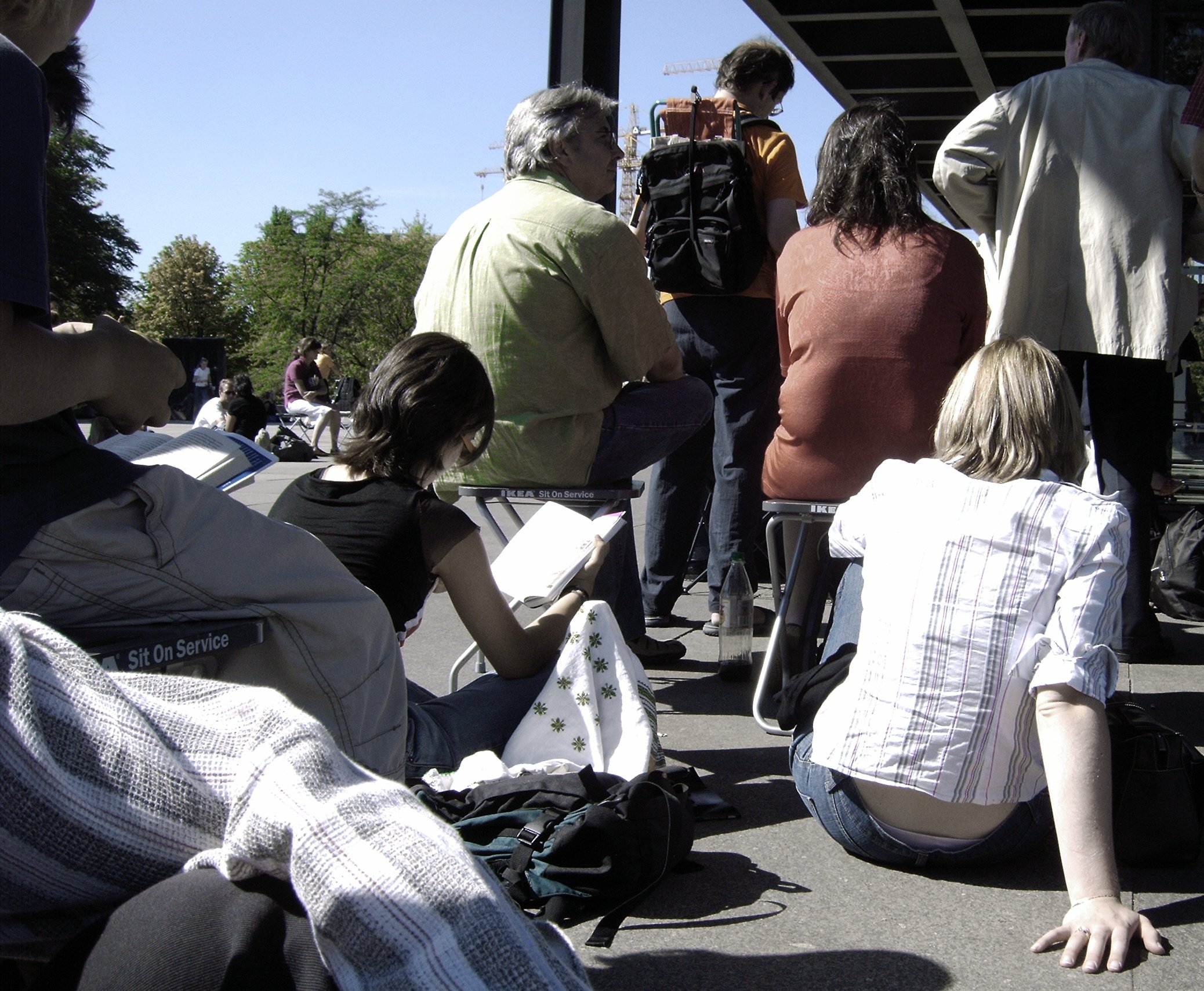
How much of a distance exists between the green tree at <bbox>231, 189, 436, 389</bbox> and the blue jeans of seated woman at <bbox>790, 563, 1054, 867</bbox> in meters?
56.5

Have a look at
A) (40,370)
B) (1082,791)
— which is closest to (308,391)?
(1082,791)

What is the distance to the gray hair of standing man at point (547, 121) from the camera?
4.24 meters

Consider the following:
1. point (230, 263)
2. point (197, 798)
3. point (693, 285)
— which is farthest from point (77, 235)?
point (197, 798)

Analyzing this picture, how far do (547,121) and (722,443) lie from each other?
5.16 ft

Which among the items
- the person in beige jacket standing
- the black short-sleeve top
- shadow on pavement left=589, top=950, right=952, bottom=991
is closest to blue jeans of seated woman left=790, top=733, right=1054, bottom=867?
shadow on pavement left=589, top=950, right=952, bottom=991

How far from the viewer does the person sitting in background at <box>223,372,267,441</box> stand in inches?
740

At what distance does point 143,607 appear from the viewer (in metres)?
1.89

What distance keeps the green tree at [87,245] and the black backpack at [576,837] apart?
49.6 meters

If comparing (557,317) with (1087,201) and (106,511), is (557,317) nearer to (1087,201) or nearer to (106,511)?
(1087,201)

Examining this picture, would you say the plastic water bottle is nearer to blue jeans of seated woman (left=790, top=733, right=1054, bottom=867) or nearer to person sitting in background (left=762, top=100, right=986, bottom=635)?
person sitting in background (left=762, top=100, right=986, bottom=635)

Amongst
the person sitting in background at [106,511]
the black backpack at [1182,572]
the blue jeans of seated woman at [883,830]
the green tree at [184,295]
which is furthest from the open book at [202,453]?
the green tree at [184,295]

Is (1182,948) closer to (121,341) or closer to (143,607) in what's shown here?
(143,607)

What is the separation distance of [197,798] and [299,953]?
0.65ft

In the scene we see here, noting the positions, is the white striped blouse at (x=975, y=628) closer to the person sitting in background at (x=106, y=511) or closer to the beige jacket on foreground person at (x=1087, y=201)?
the person sitting in background at (x=106, y=511)
